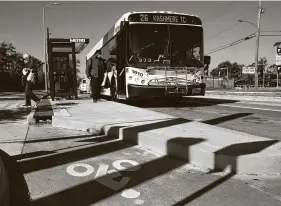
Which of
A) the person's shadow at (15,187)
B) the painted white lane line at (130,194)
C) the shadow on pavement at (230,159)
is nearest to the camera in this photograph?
the person's shadow at (15,187)

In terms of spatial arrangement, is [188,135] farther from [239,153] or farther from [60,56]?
[60,56]

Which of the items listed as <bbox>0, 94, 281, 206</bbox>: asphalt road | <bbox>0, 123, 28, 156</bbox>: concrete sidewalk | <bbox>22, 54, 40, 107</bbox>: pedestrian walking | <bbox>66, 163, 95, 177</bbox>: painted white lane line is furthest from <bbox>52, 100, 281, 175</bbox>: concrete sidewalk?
<bbox>22, 54, 40, 107</bbox>: pedestrian walking

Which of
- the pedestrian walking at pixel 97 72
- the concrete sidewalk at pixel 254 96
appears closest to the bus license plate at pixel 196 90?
the pedestrian walking at pixel 97 72

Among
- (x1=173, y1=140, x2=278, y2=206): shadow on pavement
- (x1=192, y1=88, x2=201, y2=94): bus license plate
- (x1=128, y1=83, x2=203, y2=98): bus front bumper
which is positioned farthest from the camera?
(x1=192, y1=88, x2=201, y2=94): bus license plate

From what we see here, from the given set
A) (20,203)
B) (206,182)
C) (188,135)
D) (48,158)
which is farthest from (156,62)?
(20,203)

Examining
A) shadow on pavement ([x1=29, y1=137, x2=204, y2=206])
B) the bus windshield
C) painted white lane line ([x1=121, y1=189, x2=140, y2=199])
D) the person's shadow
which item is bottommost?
painted white lane line ([x1=121, y1=189, x2=140, y2=199])

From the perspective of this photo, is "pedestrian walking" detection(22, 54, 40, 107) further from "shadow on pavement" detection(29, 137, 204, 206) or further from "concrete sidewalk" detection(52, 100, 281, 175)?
"shadow on pavement" detection(29, 137, 204, 206)

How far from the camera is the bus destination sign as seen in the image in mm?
12000

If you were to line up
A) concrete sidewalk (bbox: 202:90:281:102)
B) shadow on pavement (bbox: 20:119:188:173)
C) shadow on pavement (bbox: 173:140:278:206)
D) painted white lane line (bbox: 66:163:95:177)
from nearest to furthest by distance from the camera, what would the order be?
shadow on pavement (bbox: 173:140:278:206) → painted white lane line (bbox: 66:163:95:177) → shadow on pavement (bbox: 20:119:188:173) → concrete sidewalk (bbox: 202:90:281:102)

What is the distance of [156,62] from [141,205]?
29.6ft

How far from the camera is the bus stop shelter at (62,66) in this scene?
A: 13574 mm

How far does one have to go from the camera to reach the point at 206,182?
12.5 ft

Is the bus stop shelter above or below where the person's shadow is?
above

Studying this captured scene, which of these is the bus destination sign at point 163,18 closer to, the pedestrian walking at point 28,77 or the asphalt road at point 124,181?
the pedestrian walking at point 28,77
